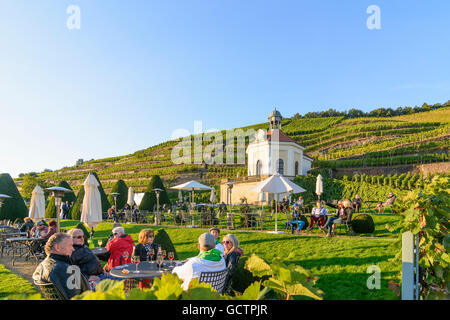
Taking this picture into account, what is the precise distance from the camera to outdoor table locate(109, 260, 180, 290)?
4.54m

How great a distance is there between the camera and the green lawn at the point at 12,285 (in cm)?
653

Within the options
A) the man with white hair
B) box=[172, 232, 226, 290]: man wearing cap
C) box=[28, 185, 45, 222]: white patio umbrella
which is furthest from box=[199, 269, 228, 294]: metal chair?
box=[28, 185, 45, 222]: white patio umbrella

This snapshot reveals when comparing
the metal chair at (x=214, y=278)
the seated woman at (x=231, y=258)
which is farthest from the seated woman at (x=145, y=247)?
the metal chair at (x=214, y=278)

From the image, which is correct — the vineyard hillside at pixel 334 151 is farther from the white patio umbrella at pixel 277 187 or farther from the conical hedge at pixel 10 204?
the white patio umbrella at pixel 277 187

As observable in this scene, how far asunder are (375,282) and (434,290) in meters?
2.08

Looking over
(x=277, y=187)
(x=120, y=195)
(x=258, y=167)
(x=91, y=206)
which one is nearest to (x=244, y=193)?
(x=258, y=167)

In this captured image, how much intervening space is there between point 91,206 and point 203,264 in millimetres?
8422

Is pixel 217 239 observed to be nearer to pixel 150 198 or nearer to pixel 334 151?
pixel 150 198

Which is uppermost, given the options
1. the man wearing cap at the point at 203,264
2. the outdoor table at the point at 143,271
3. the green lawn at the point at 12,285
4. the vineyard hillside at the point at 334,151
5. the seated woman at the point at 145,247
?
the vineyard hillside at the point at 334,151

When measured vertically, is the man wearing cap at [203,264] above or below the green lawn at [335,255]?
above

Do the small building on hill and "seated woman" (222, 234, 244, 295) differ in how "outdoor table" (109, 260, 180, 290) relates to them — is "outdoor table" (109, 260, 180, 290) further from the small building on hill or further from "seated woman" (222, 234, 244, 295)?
the small building on hill

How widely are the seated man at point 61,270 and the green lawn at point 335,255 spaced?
333 centimetres
